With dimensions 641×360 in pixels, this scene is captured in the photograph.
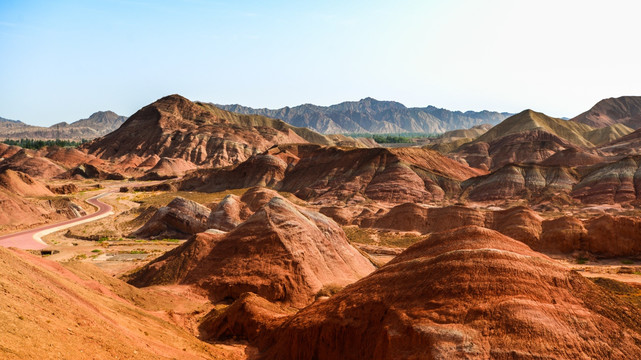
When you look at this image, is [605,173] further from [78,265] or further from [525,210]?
[78,265]

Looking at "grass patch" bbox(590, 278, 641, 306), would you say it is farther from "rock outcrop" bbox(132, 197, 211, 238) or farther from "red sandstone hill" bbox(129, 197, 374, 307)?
"rock outcrop" bbox(132, 197, 211, 238)

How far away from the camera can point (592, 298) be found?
15.0m

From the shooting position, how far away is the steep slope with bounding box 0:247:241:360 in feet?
37.7

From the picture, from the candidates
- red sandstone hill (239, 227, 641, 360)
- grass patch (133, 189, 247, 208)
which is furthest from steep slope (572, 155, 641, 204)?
red sandstone hill (239, 227, 641, 360)

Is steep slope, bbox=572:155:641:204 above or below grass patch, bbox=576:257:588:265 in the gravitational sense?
above

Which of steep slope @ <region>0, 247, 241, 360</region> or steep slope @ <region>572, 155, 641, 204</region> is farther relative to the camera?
steep slope @ <region>572, 155, 641, 204</region>

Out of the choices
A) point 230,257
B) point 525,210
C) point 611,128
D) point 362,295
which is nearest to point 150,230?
point 230,257

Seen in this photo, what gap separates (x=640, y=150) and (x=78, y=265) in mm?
119774

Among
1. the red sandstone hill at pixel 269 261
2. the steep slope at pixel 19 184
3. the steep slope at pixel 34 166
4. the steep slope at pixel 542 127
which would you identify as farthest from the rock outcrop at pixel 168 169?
the steep slope at pixel 542 127

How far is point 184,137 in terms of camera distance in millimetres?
138125

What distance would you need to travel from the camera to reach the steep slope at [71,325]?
11.5 metres

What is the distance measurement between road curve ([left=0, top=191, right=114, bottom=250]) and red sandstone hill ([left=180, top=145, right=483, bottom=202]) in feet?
97.4

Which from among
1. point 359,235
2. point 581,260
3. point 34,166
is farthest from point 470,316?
point 34,166

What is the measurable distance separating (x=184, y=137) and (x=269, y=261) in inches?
4684
